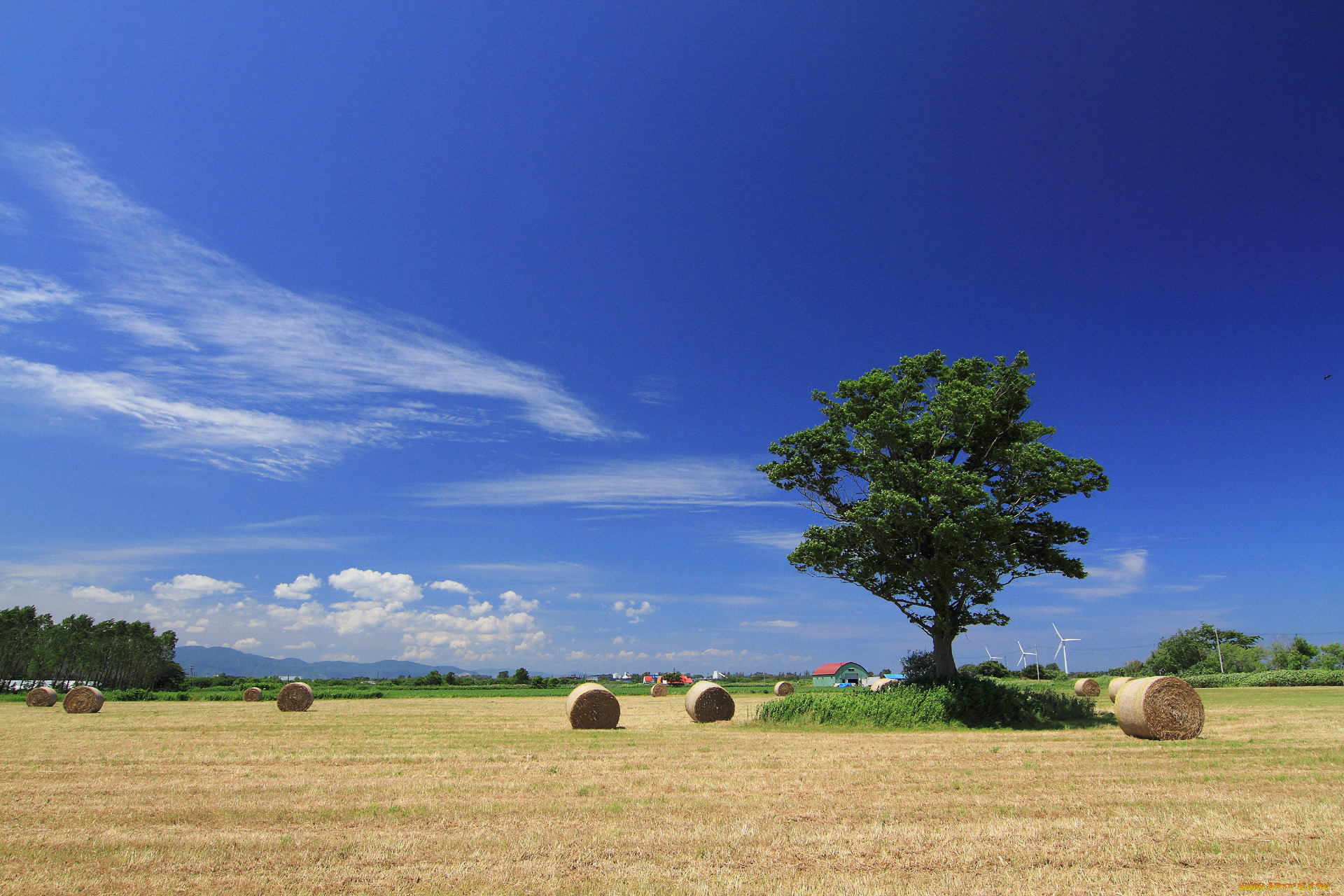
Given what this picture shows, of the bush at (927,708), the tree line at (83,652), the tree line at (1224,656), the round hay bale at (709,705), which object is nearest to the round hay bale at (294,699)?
the round hay bale at (709,705)

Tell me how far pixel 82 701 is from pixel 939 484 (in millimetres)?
46300

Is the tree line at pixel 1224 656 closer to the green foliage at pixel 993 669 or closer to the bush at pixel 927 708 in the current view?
the green foliage at pixel 993 669

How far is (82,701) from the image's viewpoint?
122 feet

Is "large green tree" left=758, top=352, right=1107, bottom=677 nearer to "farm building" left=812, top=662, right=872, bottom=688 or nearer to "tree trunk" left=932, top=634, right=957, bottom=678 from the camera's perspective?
"tree trunk" left=932, top=634, right=957, bottom=678

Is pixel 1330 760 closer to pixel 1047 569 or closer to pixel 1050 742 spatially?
pixel 1050 742

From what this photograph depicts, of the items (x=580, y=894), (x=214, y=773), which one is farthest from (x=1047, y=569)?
(x=214, y=773)

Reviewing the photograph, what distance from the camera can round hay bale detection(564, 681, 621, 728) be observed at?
1000 inches

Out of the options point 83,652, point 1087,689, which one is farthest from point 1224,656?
point 83,652

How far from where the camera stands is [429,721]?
29953 millimetres

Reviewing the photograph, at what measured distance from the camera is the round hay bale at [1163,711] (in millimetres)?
19797

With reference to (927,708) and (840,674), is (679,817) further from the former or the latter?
(840,674)

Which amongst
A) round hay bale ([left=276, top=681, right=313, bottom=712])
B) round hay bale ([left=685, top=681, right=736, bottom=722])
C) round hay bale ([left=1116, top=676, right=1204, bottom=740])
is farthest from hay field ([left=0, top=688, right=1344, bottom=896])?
round hay bale ([left=276, top=681, right=313, bottom=712])

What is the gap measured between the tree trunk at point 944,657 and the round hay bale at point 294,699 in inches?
1391

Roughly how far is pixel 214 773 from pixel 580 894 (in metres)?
12.2
